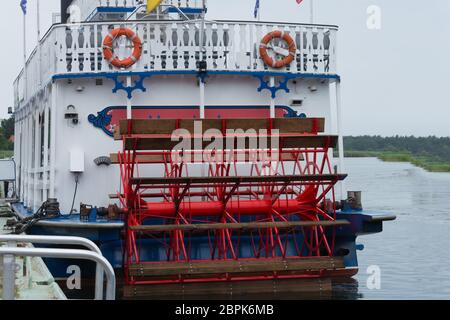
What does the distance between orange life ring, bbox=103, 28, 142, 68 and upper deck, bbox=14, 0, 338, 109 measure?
8cm

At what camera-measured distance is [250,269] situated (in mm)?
9625

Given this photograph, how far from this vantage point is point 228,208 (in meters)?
10.6

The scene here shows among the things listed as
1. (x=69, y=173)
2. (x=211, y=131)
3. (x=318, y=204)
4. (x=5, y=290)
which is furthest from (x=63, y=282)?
(x=5, y=290)

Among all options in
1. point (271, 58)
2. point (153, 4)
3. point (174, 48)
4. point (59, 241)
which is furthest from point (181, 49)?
point (59, 241)

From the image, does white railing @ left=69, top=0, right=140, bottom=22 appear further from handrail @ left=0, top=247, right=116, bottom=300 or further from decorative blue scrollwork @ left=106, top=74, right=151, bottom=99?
handrail @ left=0, top=247, right=116, bottom=300

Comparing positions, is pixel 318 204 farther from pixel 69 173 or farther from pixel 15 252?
pixel 15 252

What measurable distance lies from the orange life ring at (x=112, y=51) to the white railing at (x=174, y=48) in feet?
0.28

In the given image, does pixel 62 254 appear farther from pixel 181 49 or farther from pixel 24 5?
pixel 24 5

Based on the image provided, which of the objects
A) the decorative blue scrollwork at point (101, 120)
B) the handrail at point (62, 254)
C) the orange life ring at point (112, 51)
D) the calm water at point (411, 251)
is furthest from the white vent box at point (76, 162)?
the handrail at point (62, 254)

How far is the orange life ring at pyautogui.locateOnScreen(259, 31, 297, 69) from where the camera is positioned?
1133cm

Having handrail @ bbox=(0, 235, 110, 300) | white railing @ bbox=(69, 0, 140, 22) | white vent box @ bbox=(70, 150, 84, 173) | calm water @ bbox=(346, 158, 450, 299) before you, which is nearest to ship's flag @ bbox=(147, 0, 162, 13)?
white vent box @ bbox=(70, 150, 84, 173)

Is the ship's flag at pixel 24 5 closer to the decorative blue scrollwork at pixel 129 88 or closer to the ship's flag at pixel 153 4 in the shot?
the ship's flag at pixel 153 4
